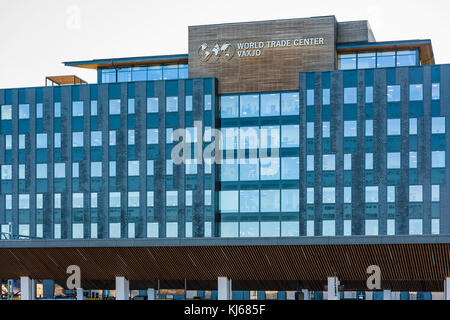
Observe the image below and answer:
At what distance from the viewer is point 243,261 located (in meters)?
51.3

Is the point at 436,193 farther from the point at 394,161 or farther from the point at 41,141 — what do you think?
the point at 41,141

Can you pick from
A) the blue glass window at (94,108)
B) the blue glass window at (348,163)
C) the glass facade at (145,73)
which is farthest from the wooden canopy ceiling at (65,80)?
the blue glass window at (348,163)

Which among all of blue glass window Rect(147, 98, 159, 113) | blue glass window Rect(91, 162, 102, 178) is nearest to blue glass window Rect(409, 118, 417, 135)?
blue glass window Rect(147, 98, 159, 113)

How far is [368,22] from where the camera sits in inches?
3755

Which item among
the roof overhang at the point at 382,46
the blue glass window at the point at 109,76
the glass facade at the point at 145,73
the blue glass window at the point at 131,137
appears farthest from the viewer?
the blue glass window at the point at 109,76

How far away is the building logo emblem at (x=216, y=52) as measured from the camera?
93312 mm

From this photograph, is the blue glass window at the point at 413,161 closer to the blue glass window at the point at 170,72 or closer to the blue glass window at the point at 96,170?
the blue glass window at the point at 170,72

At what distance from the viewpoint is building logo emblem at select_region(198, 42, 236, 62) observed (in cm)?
9331

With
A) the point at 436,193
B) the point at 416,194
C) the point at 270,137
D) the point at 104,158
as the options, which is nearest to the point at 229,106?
the point at 270,137

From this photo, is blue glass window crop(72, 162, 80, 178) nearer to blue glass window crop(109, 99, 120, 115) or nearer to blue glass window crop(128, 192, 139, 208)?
blue glass window crop(128, 192, 139, 208)

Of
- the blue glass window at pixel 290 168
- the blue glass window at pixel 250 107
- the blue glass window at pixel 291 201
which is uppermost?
the blue glass window at pixel 250 107

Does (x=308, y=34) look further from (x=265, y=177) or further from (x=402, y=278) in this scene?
(x=402, y=278)
